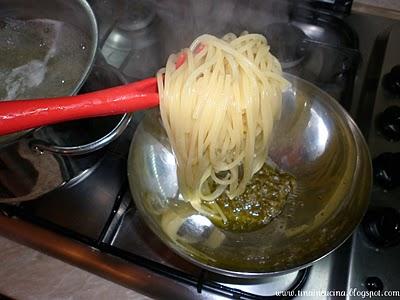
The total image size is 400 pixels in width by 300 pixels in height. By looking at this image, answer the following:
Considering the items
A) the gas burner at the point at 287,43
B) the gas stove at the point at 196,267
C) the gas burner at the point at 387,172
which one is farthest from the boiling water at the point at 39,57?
the gas burner at the point at 387,172

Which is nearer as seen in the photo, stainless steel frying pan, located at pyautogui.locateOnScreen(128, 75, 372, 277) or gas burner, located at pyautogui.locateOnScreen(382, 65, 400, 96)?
stainless steel frying pan, located at pyautogui.locateOnScreen(128, 75, 372, 277)

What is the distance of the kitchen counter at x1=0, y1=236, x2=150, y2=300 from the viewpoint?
109 centimetres

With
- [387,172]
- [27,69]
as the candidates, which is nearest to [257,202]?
[387,172]

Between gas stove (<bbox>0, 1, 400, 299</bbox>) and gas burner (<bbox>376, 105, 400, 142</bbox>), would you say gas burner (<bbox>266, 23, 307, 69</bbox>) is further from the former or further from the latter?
gas burner (<bbox>376, 105, 400, 142</bbox>)

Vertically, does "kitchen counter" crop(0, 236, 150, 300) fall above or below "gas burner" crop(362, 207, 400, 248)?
below

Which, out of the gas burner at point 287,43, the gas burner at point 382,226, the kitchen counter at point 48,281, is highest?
the gas burner at point 287,43

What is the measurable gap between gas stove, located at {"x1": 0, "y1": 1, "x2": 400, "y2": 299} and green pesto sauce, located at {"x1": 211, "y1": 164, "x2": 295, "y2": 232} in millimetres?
139

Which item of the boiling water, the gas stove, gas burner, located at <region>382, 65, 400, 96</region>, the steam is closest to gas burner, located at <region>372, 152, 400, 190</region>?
the gas stove

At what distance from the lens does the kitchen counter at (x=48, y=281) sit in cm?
109

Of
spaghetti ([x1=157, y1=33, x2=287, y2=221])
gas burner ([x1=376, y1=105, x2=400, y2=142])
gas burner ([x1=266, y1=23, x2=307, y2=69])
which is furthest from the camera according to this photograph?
gas burner ([x1=266, y1=23, x2=307, y2=69])

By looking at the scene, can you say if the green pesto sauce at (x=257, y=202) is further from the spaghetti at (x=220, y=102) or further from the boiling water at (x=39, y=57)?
the boiling water at (x=39, y=57)

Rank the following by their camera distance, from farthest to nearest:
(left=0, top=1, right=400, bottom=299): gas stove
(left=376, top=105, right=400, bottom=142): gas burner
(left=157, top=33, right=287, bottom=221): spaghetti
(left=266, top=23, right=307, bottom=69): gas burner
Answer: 1. (left=266, top=23, right=307, bottom=69): gas burner
2. (left=376, top=105, right=400, bottom=142): gas burner
3. (left=0, top=1, right=400, bottom=299): gas stove
4. (left=157, top=33, right=287, bottom=221): spaghetti

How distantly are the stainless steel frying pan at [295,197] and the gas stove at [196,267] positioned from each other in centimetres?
7

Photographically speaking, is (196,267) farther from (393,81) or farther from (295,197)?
(393,81)
